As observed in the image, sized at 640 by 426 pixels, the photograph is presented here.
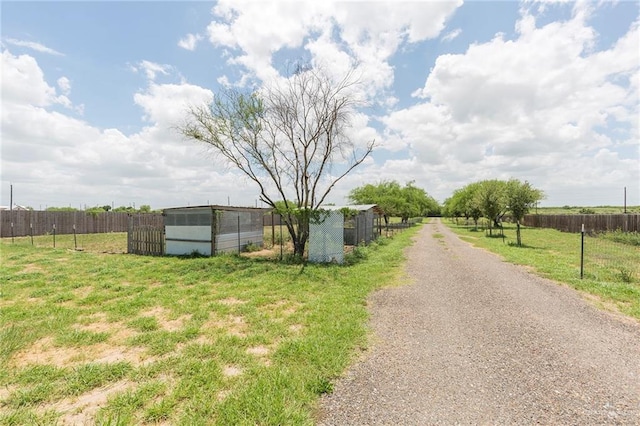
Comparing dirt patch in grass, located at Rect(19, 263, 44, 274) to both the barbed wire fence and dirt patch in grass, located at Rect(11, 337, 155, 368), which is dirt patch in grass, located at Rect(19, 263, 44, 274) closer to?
dirt patch in grass, located at Rect(11, 337, 155, 368)

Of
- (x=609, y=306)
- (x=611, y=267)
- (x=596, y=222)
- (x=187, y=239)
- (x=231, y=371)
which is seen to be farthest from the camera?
(x=596, y=222)

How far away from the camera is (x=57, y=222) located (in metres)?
23.5

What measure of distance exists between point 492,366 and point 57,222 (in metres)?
31.0

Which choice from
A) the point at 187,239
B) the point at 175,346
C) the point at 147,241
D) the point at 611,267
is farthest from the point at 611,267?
the point at 147,241

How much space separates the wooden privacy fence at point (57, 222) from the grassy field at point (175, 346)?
13606mm

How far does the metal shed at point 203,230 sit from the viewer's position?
13031 millimetres

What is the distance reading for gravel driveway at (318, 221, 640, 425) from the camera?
2.73 m

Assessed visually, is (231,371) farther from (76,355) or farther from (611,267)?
(611,267)

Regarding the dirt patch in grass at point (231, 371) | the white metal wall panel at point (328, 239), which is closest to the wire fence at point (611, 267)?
the white metal wall panel at point (328, 239)

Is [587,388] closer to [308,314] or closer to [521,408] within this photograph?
[521,408]

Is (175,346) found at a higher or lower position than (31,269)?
lower

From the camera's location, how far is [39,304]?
5.98 metres

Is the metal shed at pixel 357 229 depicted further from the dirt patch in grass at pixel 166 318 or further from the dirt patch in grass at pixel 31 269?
the dirt patch in grass at pixel 31 269

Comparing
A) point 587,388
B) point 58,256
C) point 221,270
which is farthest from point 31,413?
point 58,256
